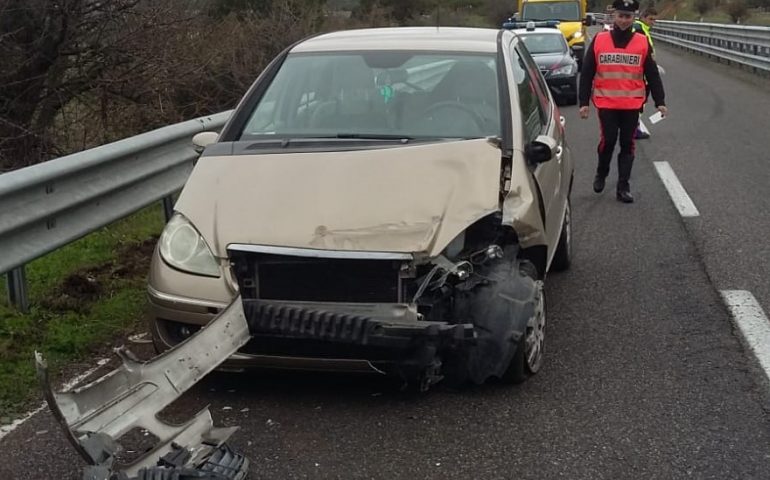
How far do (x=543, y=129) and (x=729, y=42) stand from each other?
2278 centimetres

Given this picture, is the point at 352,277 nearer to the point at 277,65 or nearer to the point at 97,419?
the point at 97,419

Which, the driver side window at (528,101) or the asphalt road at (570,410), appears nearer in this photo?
the asphalt road at (570,410)

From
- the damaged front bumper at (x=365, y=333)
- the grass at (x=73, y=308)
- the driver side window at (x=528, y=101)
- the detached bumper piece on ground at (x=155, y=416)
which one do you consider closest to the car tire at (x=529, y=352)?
the damaged front bumper at (x=365, y=333)

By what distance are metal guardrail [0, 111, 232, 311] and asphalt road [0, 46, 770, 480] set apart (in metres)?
1.28

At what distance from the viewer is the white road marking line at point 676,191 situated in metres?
8.73

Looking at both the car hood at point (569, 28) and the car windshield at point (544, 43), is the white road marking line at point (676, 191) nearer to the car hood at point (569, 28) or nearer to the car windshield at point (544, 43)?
the car windshield at point (544, 43)

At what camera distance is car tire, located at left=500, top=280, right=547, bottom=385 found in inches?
175

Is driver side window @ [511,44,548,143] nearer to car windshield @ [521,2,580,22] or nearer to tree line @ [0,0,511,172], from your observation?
tree line @ [0,0,511,172]

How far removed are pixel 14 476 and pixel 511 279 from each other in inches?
87.9

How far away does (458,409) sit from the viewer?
4.38 meters

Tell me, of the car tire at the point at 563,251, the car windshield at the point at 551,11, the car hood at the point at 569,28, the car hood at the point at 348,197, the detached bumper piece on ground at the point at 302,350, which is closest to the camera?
the detached bumper piece on ground at the point at 302,350

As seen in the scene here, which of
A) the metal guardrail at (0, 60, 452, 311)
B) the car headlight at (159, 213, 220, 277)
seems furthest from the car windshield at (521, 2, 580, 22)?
the car headlight at (159, 213, 220, 277)

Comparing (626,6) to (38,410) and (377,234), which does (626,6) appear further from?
(38,410)

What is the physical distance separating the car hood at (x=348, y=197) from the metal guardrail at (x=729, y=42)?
61.4 ft
